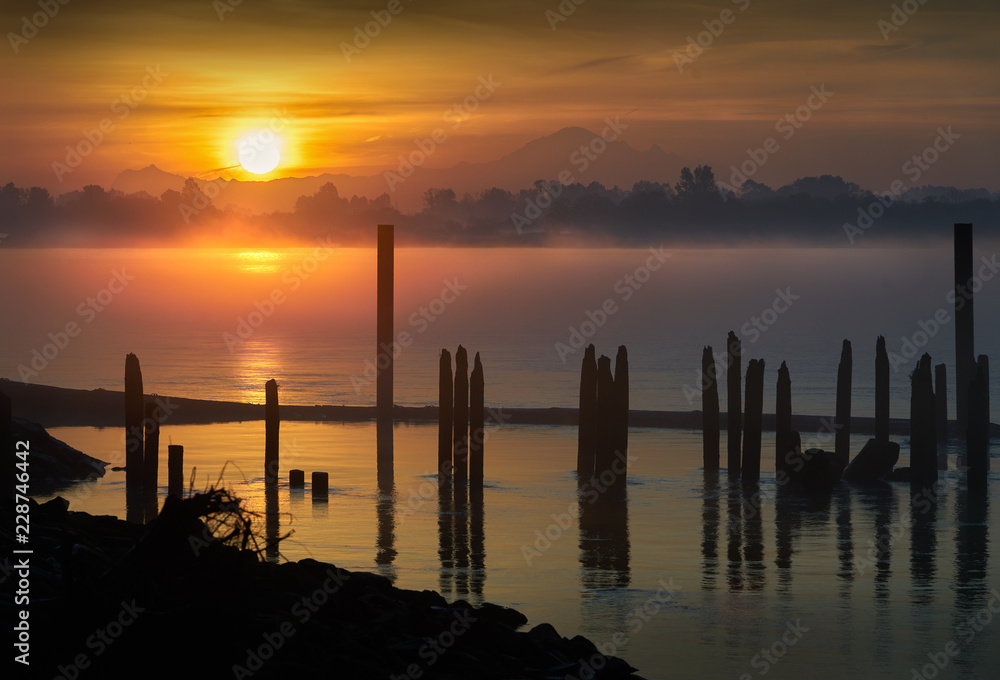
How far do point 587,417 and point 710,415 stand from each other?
118 inches

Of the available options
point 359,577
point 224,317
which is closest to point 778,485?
point 359,577

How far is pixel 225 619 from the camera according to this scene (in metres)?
9.68

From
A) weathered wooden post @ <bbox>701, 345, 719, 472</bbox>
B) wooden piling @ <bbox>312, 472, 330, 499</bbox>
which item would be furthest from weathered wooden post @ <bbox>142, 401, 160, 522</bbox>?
weathered wooden post @ <bbox>701, 345, 719, 472</bbox>

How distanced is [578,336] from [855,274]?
10479 centimetres

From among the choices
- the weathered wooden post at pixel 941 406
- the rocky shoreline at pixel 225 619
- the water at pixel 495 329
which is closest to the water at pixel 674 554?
the rocky shoreline at pixel 225 619

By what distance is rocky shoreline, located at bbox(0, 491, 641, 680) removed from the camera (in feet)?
31.2

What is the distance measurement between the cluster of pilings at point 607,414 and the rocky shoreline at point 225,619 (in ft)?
40.4

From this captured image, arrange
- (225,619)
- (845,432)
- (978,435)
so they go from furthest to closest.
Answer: (845,432) < (978,435) < (225,619)

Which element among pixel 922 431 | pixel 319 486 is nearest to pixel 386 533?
pixel 319 486

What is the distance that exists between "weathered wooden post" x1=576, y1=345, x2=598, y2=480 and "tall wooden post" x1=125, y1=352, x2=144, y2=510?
926 centimetres

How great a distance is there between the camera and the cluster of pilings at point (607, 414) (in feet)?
84.6

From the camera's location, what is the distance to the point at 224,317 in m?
116

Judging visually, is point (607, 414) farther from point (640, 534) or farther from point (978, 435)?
point (978, 435)

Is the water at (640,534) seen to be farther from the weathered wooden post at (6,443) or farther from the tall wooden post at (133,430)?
the weathered wooden post at (6,443)
